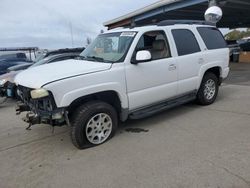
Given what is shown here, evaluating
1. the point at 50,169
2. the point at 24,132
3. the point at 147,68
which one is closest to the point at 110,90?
the point at 147,68

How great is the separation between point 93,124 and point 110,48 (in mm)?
1549

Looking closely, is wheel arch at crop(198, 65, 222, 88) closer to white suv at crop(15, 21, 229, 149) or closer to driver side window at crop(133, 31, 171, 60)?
white suv at crop(15, 21, 229, 149)

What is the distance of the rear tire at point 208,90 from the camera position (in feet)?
21.5

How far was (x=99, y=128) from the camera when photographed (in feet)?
15.4

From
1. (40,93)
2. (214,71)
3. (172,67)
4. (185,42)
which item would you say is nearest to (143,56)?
(172,67)

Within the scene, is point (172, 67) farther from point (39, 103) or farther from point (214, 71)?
point (39, 103)

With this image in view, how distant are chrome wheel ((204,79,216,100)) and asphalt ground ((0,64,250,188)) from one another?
2.35 feet

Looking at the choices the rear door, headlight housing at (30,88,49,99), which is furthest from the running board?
headlight housing at (30,88,49,99)

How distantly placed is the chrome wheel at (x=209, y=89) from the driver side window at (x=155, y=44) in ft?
5.40

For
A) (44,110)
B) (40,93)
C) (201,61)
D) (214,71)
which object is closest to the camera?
(40,93)

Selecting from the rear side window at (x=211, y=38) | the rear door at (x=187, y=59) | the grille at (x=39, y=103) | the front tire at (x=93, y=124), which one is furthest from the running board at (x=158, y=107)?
the grille at (x=39, y=103)

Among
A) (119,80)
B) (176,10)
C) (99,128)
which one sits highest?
(176,10)

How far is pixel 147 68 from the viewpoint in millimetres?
5105

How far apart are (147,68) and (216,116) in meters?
1.91
